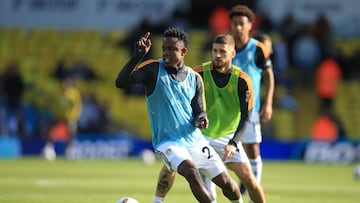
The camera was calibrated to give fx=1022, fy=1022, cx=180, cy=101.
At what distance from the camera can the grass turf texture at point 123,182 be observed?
50.3 feet

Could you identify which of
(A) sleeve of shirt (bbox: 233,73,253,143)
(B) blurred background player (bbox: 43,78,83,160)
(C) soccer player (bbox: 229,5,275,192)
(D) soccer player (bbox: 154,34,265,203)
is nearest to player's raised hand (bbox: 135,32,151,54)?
(D) soccer player (bbox: 154,34,265,203)

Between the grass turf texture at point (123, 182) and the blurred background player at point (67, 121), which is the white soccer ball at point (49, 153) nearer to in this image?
the blurred background player at point (67, 121)

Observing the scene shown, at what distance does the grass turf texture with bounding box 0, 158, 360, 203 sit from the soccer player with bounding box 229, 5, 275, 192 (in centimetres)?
99

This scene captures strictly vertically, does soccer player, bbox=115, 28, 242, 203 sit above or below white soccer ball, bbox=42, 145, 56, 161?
above

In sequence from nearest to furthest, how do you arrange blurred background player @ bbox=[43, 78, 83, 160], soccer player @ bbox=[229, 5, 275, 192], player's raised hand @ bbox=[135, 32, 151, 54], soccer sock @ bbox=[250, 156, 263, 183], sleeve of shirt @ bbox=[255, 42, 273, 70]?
player's raised hand @ bbox=[135, 32, 151, 54]
soccer player @ bbox=[229, 5, 275, 192]
soccer sock @ bbox=[250, 156, 263, 183]
sleeve of shirt @ bbox=[255, 42, 273, 70]
blurred background player @ bbox=[43, 78, 83, 160]

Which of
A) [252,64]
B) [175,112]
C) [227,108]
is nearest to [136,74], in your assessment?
[175,112]

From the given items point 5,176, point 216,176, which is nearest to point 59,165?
point 5,176

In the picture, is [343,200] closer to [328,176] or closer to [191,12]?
[328,176]

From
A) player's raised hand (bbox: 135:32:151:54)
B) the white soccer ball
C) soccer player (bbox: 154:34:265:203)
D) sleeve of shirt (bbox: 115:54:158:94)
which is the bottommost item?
the white soccer ball

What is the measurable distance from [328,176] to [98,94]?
37.0 ft

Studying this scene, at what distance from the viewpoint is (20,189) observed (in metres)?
16.7

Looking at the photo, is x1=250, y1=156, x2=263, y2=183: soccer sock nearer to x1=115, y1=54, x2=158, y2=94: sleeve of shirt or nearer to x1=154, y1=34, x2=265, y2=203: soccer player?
x1=154, y1=34, x2=265, y2=203: soccer player

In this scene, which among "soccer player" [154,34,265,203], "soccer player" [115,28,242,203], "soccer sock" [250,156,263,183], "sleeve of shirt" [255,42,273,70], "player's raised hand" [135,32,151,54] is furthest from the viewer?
"sleeve of shirt" [255,42,273,70]

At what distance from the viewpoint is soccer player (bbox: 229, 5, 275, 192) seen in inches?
550
